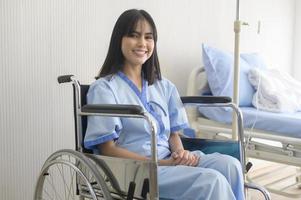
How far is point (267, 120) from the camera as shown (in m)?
2.08

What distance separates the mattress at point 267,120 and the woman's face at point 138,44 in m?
0.85

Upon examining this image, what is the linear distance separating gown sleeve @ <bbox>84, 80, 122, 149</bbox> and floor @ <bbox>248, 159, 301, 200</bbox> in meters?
1.34

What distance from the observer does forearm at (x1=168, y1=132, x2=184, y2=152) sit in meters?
1.57

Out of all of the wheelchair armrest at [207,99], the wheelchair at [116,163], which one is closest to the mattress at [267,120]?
the wheelchair at [116,163]

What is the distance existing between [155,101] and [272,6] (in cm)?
209

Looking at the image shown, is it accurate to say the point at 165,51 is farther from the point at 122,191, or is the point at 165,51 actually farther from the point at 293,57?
the point at 293,57

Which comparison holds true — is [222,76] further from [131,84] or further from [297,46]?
[297,46]

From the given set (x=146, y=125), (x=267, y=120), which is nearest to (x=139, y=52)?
(x=146, y=125)

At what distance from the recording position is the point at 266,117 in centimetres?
210

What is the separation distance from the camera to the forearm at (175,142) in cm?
157

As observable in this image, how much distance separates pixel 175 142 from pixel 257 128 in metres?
0.72

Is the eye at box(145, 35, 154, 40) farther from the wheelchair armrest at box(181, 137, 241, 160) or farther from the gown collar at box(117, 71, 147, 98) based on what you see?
the wheelchair armrest at box(181, 137, 241, 160)

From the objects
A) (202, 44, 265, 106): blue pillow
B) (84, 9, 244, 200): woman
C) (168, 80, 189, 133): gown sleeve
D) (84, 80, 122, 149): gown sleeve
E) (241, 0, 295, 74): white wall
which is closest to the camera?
(84, 9, 244, 200): woman

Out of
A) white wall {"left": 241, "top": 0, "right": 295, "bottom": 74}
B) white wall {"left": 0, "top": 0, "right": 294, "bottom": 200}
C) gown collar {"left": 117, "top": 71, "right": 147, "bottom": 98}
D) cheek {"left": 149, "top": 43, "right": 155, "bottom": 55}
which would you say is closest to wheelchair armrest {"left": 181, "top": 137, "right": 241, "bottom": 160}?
gown collar {"left": 117, "top": 71, "right": 147, "bottom": 98}
